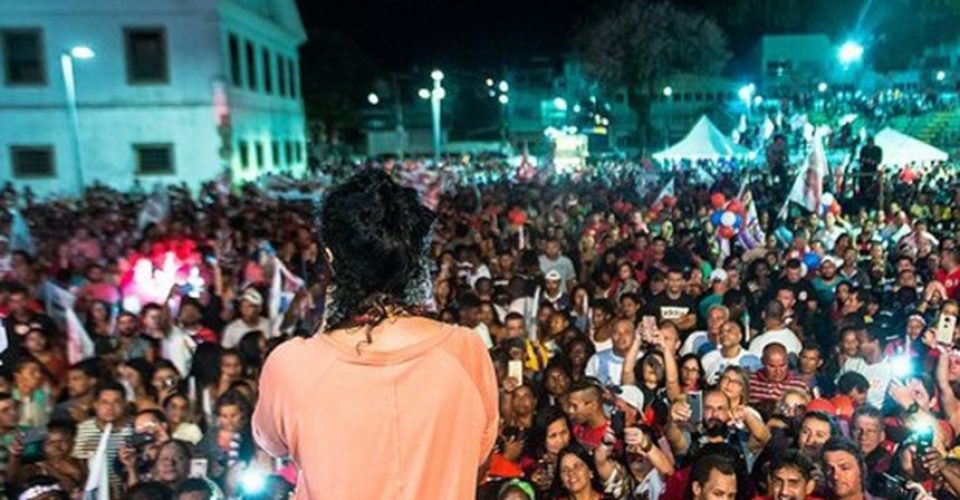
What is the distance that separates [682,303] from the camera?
8.64 m

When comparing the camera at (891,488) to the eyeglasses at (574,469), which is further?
the eyeglasses at (574,469)

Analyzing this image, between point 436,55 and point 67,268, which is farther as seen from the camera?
point 436,55

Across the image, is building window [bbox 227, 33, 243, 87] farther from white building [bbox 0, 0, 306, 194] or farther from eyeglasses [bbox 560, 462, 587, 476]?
eyeglasses [bbox 560, 462, 587, 476]

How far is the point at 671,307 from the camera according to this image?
28.0 ft

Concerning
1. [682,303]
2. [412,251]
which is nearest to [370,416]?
[412,251]

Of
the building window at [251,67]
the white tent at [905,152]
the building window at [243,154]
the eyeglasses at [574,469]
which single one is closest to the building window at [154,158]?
the building window at [243,154]

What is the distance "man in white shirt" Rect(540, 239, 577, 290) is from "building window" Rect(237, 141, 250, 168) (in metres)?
21.9

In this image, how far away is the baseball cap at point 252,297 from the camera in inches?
311

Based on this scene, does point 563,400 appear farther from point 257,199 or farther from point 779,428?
point 257,199

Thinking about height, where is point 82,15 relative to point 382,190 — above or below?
above

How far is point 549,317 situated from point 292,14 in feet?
111

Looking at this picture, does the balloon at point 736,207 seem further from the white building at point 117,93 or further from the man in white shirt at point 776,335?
the white building at point 117,93

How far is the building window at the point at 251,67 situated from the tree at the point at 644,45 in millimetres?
21319

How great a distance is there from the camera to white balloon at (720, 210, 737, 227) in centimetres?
1260
